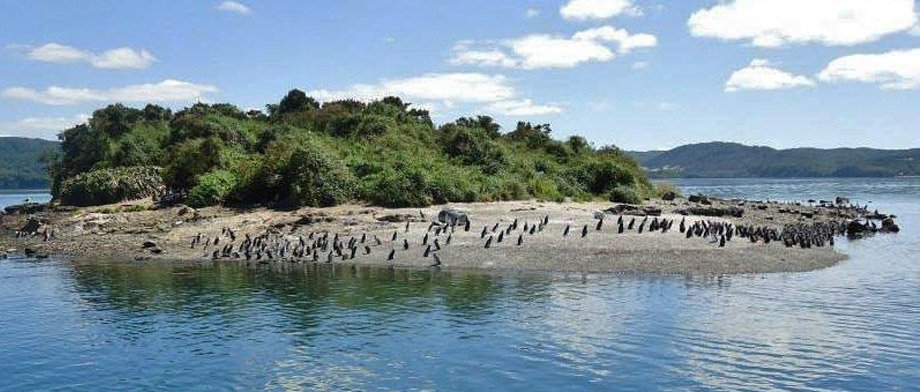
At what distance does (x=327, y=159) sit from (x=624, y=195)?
95.1ft

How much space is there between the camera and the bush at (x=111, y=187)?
66.7 m

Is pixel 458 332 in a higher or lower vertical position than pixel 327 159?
lower

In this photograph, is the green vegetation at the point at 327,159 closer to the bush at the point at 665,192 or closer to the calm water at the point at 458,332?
the bush at the point at 665,192

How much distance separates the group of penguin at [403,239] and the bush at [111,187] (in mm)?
22370

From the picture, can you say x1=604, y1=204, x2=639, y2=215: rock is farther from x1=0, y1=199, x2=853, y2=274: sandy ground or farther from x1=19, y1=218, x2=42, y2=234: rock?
x1=19, y1=218, x2=42, y2=234: rock

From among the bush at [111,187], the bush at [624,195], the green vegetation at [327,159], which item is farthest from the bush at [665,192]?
the bush at [111,187]

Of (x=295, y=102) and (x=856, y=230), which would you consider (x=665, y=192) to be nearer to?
(x=856, y=230)

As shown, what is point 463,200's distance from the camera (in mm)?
58469

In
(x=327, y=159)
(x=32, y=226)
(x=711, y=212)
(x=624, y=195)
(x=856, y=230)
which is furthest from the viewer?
(x=624, y=195)

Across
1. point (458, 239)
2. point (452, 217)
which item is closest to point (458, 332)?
point (458, 239)

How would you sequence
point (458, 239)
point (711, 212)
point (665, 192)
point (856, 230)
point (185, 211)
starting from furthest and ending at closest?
point (665, 192) → point (711, 212) → point (856, 230) → point (185, 211) → point (458, 239)

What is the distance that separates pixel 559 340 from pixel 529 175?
159ft

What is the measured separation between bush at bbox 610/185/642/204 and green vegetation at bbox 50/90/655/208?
0.41 m

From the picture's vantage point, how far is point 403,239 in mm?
44719
